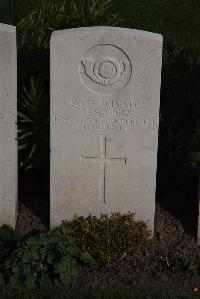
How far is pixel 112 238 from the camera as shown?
5727mm

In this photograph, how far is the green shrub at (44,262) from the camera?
5352 mm

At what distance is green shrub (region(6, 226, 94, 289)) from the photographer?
5.35 metres

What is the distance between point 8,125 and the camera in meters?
5.89

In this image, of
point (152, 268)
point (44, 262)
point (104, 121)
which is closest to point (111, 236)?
point (152, 268)

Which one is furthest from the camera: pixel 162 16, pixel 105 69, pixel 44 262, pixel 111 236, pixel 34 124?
pixel 162 16

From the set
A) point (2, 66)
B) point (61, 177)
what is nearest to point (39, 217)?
point (61, 177)

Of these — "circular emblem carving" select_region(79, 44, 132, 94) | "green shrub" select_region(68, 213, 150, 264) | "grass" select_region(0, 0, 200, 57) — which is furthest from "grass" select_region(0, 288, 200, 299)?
"grass" select_region(0, 0, 200, 57)

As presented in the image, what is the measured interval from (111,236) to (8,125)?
1.29 m

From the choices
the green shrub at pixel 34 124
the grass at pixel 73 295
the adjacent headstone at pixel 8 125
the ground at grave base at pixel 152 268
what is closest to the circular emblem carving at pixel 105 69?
the adjacent headstone at pixel 8 125

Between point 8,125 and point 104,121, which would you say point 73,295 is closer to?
point 104,121

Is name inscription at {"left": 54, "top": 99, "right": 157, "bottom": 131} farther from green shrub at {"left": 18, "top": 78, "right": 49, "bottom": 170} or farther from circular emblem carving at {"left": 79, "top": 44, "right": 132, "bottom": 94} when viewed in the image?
green shrub at {"left": 18, "top": 78, "right": 49, "bottom": 170}

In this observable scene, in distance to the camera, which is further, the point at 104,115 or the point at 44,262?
the point at 104,115

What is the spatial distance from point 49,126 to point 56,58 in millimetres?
957

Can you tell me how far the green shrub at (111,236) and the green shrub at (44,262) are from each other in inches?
5.5
